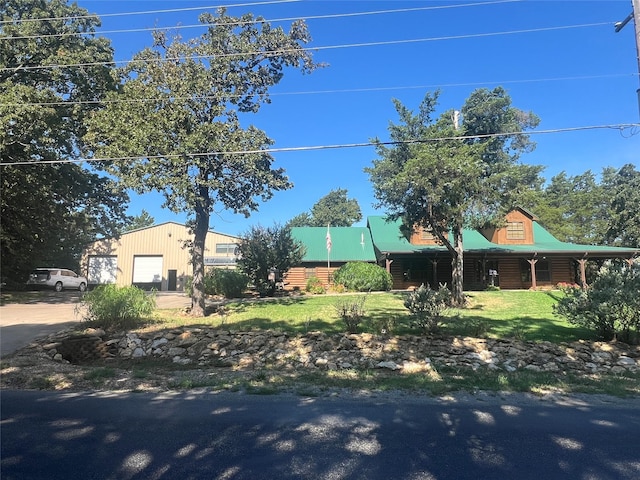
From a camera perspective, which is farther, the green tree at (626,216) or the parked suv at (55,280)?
the green tree at (626,216)

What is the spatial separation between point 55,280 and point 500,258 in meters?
32.5

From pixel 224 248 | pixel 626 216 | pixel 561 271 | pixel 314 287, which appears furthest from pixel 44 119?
pixel 626 216

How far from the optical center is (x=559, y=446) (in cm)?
412

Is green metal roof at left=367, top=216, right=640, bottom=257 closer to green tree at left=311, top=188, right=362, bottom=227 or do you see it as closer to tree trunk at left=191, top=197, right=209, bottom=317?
tree trunk at left=191, top=197, right=209, bottom=317

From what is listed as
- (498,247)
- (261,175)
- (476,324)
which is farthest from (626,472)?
(498,247)

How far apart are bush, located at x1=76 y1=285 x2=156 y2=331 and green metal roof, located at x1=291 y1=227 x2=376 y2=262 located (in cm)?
1685

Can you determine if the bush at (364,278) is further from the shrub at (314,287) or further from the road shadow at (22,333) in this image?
the road shadow at (22,333)

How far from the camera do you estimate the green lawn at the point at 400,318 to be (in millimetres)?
11469

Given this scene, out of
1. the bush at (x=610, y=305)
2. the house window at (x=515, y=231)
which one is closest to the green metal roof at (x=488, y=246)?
the house window at (x=515, y=231)

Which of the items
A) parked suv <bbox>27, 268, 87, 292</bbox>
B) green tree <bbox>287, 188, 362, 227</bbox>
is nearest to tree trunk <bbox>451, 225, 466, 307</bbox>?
parked suv <bbox>27, 268, 87, 292</bbox>

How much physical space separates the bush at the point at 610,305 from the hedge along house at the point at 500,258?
1486cm

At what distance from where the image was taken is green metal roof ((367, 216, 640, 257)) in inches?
1022

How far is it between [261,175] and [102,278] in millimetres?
28329

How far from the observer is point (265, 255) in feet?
72.1
